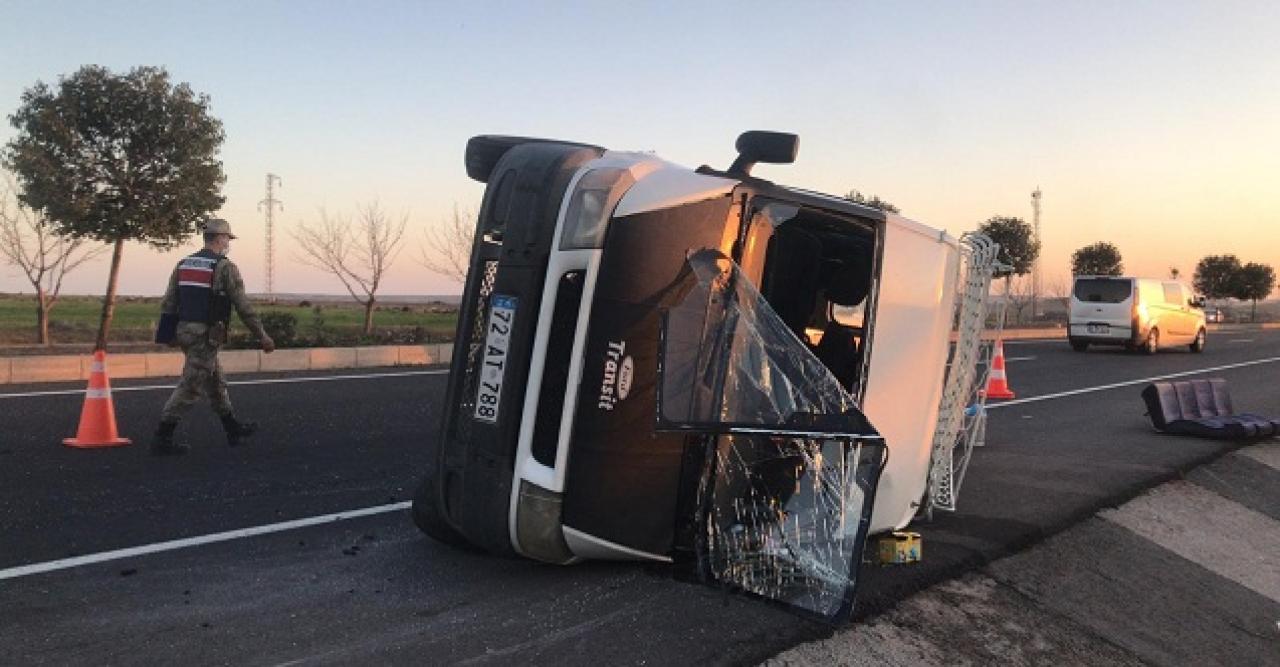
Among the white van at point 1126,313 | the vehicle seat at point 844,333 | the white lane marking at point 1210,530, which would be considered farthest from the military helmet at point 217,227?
the white van at point 1126,313

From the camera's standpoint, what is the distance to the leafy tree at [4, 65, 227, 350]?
14.7 metres

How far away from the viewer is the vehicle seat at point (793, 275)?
4.66 metres

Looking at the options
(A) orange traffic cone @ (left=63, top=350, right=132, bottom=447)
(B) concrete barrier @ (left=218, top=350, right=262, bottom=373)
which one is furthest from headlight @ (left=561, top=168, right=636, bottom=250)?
(B) concrete barrier @ (left=218, top=350, right=262, bottom=373)

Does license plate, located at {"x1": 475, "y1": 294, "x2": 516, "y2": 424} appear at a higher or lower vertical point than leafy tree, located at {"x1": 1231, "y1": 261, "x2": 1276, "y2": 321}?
lower

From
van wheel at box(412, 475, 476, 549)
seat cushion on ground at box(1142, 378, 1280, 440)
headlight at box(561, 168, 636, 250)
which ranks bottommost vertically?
van wheel at box(412, 475, 476, 549)

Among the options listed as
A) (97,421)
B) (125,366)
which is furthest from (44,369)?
(97,421)

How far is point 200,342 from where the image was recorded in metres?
6.87

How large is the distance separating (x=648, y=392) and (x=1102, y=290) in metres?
22.2

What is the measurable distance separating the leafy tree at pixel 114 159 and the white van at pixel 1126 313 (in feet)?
63.9

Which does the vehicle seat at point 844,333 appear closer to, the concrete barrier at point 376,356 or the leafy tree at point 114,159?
the concrete barrier at point 376,356

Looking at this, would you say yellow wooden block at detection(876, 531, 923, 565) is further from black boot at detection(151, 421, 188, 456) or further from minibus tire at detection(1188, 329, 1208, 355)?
minibus tire at detection(1188, 329, 1208, 355)

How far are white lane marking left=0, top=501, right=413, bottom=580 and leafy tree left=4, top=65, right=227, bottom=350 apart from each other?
1171cm

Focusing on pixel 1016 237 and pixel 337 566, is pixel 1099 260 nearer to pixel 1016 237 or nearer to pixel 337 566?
pixel 1016 237

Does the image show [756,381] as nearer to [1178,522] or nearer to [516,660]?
[516,660]
